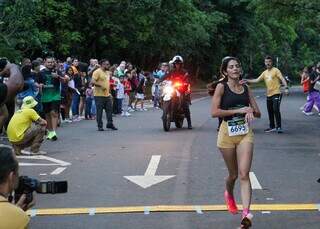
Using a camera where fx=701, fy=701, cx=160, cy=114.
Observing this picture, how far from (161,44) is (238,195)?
110 feet

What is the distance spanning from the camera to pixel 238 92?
25.2ft

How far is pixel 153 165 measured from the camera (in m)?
11.4

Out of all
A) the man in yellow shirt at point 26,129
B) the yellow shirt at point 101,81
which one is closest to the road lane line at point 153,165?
the man in yellow shirt at point 26,129

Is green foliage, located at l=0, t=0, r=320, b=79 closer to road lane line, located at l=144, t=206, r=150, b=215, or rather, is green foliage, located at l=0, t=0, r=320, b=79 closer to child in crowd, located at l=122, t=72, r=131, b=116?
child in crowd, located at l=122, t=72, r=131, b=116

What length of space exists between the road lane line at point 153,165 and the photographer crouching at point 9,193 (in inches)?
256

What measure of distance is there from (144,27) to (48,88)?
23438mm

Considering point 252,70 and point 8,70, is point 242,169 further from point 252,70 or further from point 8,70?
point 252,70

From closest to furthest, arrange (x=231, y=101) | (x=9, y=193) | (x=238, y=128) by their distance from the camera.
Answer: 1. (x=9, y=193)
2. (x=238, y=128)
3. (x=231, y=101)

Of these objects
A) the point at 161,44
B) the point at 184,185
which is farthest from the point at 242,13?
the point at 184,185

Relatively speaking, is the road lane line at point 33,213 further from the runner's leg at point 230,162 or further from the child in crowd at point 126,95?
the child in crowd at point 126,95

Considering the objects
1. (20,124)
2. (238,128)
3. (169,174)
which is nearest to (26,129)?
(20,124)

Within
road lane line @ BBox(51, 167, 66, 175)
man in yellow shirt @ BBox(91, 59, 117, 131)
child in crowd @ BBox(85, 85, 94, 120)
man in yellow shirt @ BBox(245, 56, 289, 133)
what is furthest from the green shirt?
child in crowd @ BBox(85, 85, 94, 120)

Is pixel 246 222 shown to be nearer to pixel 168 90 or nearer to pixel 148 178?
pixel 148 178

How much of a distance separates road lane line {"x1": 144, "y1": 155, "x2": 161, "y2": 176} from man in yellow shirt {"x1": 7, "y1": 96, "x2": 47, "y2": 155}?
216 centimetres
